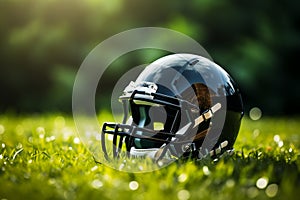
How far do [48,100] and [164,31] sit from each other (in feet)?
7.52

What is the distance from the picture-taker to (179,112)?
2.70 meters

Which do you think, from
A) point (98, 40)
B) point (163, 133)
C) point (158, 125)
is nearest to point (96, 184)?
point (163, 133)

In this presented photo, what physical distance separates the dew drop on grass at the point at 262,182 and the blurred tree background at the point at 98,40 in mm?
6404

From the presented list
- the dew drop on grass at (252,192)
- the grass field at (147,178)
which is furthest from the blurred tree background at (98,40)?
the dew drop on grass at (252,192)

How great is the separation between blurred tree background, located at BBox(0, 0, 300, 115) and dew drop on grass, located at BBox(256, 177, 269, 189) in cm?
640

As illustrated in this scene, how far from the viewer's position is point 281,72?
31.2 ft

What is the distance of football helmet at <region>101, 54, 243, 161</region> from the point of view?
2.69 meters

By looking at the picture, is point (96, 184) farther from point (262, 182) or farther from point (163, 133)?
point (262, 182)

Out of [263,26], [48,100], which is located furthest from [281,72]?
[48,100]

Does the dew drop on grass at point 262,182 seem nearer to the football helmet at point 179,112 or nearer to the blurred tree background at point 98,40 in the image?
the football helmet at point 179,112

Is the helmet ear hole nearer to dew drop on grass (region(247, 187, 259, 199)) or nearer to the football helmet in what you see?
the football helmet

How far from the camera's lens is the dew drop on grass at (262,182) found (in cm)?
218

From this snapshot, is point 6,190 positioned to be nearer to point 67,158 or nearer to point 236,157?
point 67,158

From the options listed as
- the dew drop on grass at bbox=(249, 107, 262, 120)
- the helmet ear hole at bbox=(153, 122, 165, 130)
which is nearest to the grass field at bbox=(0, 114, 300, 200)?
the helmet ear hole at bbox=(153, 122, 165, 130)
